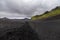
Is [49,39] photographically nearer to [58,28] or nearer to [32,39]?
[58,28]

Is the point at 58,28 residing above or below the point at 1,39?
above

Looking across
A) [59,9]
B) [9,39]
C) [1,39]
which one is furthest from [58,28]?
[59,9]

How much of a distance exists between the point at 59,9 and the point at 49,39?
459 inches

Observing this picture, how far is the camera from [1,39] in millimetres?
18578

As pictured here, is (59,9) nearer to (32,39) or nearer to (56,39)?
(32,39)

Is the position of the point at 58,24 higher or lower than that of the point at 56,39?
higher

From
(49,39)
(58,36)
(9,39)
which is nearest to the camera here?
(58,36)

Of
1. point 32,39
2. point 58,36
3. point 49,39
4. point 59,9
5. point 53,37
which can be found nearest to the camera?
point 58,36

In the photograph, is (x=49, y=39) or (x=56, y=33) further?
(x=49, y=39)

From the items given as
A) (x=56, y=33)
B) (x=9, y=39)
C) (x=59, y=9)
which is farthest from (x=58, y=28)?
(x=59, y=9)

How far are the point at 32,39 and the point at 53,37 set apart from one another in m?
8.08

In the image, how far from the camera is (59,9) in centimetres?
2361

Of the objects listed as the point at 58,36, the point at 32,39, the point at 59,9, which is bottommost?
the point at 32,39

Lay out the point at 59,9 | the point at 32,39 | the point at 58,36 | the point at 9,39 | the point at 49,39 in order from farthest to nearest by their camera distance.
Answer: the point at 59,9, the point at 32,39, the point at 9,39, the point at 49,39, the point at 58,36
